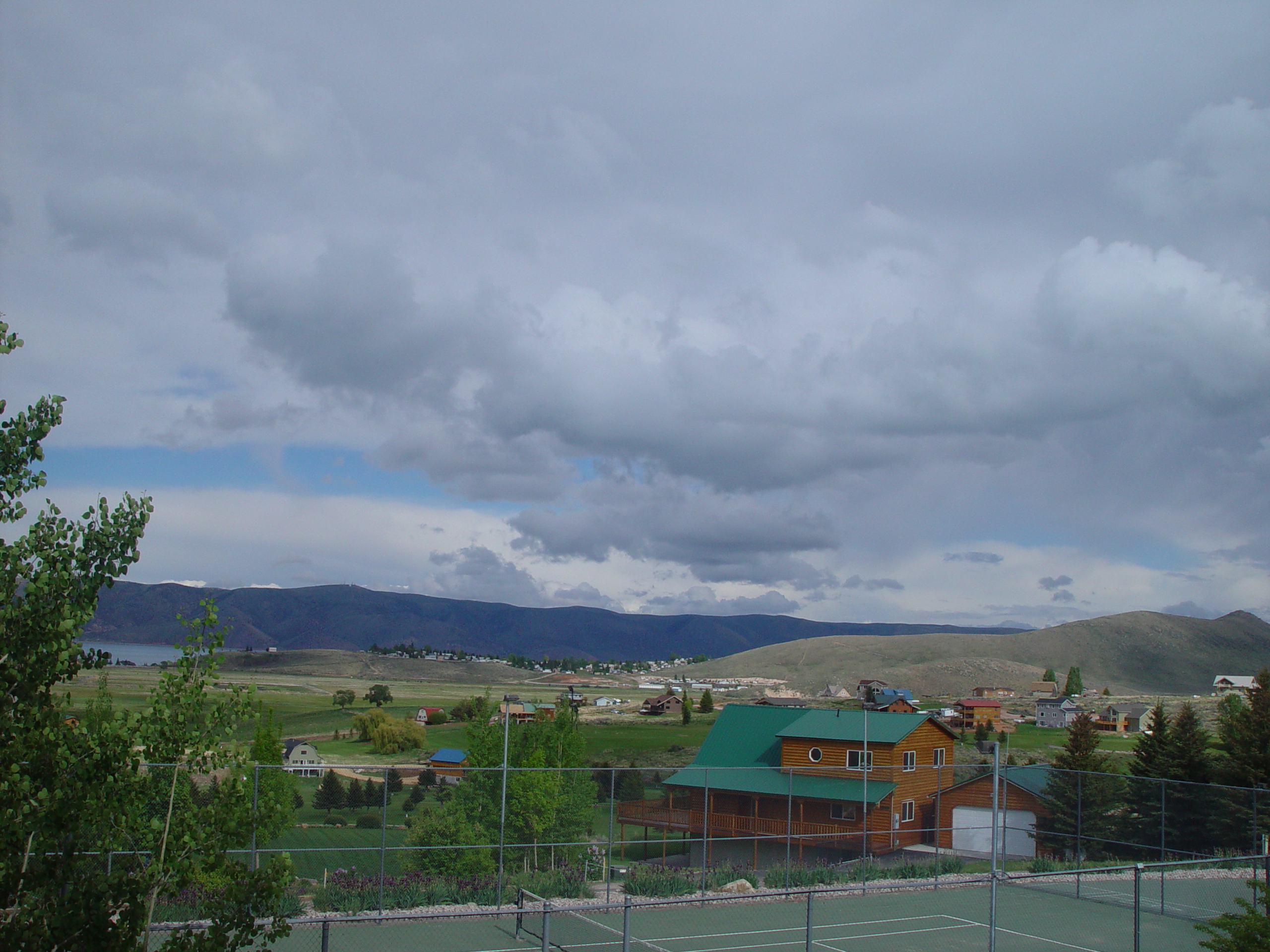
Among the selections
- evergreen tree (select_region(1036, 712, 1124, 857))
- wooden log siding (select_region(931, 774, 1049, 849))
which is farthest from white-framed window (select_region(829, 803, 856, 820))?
evergreen tree (select_region(1036, 712, 1124, 857))

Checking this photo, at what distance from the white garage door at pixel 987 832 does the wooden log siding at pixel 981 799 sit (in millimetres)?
178

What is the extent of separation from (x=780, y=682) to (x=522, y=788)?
159857 millimetres

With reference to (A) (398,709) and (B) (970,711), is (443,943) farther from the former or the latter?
(A) (398,709)

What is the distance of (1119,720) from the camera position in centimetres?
10119

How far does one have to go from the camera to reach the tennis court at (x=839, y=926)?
51.9 ft

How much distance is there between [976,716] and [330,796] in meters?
69.2

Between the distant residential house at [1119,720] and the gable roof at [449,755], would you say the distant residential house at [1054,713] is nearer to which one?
the distant residential house at [1119,720]

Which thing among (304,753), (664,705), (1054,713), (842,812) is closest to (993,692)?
(1054,713)

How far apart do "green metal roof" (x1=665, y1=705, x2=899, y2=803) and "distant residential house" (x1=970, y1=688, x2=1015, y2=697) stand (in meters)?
105

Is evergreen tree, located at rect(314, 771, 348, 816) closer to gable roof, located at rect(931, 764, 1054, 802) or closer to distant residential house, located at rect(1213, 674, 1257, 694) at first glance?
gable roof, located at rect(931, 764, 1054, 802)

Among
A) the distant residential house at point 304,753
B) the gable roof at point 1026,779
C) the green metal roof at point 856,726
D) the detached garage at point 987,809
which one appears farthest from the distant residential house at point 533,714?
the distant residential house at point 304,753

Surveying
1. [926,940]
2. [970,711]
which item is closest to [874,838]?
[926,940]

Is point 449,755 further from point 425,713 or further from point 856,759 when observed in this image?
point 425,713

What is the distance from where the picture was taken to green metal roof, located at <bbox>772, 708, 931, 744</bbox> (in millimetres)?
32656
